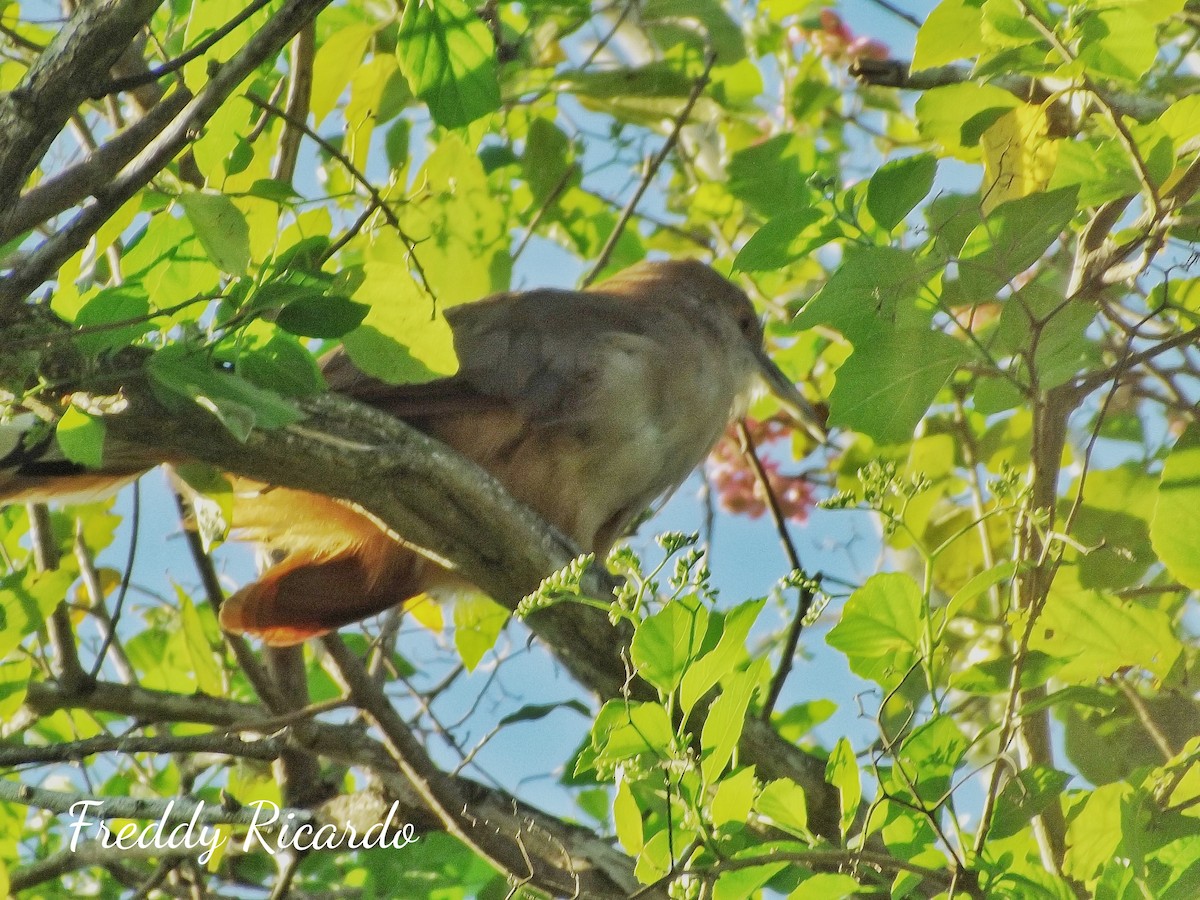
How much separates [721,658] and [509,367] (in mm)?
1831

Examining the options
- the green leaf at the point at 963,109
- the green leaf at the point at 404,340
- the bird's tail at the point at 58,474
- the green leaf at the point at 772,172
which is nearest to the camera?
the green leaf at the point at 404,340

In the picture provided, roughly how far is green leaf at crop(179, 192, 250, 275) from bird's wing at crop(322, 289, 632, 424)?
123 centimetres

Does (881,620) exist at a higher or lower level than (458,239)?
lower

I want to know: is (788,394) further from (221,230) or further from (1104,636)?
(221,230)

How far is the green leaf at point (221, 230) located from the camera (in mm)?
1896

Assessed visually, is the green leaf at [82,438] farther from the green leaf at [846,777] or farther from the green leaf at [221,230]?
the green leaf at [846,777]

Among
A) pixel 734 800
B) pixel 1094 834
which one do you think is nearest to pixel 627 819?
pixel 734 800

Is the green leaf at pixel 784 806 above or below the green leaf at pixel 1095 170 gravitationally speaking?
below

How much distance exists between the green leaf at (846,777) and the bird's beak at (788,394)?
2368 mm

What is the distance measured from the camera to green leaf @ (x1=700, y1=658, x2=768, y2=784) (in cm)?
165

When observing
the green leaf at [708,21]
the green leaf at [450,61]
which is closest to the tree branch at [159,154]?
the green leaf at [450,61]

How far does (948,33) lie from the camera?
194 centimetres

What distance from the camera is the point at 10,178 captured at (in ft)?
5.57

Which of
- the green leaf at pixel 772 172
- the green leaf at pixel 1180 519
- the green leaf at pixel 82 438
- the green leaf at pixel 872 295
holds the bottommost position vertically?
the green leaf at pixel 1180 519
